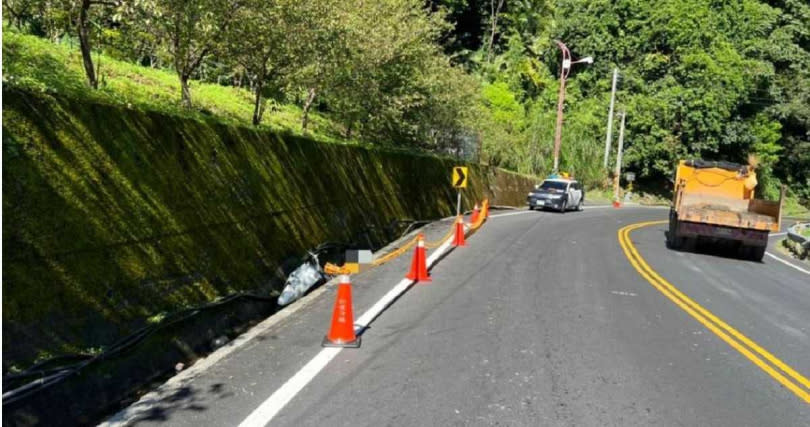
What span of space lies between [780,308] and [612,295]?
290 cm

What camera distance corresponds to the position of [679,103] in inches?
2089

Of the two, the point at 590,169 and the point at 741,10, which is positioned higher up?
the point at 741,10

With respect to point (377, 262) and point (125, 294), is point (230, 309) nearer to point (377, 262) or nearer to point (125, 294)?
point (125, 294)

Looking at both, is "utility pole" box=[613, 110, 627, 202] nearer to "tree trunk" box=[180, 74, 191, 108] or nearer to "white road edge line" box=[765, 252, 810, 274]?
"white road edge line" box=[765, 252, 810, 274]

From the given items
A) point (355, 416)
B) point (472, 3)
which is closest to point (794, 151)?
point (472, 3)

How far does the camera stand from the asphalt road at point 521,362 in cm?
493

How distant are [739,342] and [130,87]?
1458 cm

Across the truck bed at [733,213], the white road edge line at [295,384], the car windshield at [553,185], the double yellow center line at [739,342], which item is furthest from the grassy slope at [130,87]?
the car windshield at [553,185]

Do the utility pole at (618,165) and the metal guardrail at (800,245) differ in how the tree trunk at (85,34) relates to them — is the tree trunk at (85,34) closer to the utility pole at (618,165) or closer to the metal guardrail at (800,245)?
the metal guardrail at (800,245)

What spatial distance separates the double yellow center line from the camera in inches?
242

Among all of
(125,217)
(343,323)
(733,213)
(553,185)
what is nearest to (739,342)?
(343,323)

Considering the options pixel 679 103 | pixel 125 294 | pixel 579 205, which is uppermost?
pixel 679 103

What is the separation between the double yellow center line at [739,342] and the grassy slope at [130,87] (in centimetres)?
739

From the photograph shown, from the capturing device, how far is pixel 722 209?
18.8m
